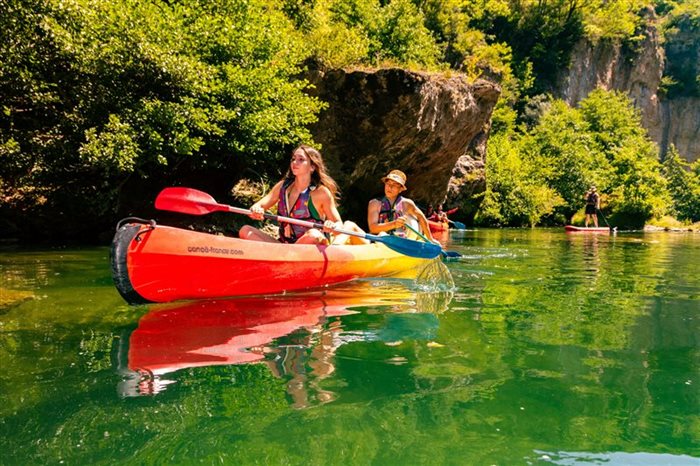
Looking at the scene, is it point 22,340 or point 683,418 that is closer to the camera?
point 683,418

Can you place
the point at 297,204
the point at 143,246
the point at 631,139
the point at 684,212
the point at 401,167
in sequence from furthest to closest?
the point at 684,212, the point at 631,139, the point at 401,167, the point at 297,204, the point at 143,246

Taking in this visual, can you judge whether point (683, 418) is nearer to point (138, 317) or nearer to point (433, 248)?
point (138, 317)

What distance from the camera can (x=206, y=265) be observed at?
4.14 m

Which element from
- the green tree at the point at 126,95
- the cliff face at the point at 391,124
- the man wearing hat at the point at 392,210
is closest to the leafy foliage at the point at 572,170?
the cliff face at the point at 391,124

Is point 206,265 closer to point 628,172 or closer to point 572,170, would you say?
point 628,172

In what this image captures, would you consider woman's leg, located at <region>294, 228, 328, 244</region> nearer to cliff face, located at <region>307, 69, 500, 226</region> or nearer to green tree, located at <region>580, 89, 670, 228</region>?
cliff face, located at <region>307, 69, 500, 226</region>

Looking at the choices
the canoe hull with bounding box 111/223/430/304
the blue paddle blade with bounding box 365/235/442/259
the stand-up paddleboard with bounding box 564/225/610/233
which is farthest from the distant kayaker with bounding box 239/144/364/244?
the stand-up paddleboard with bounding box 564/225/610/233

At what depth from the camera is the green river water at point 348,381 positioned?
5.99 feet

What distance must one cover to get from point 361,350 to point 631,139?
Answer: 4062 cm

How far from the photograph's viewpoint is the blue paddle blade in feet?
19.2

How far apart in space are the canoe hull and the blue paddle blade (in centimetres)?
60

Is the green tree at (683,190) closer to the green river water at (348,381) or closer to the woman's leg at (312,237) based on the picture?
the woman's leg at (312,237)

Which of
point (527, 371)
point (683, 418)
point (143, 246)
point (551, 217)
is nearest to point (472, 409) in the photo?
point (527, 371)

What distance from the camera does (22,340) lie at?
10.4 feet
